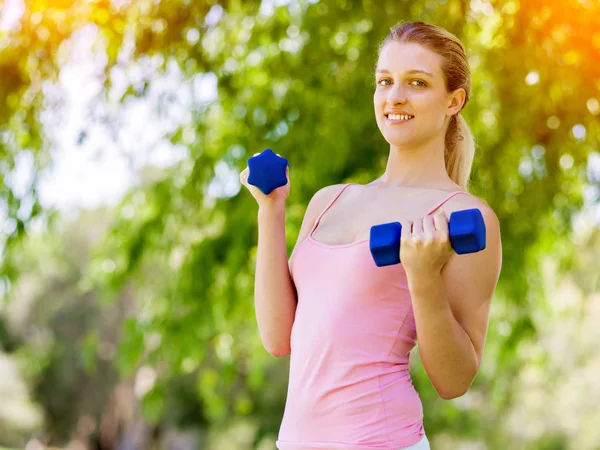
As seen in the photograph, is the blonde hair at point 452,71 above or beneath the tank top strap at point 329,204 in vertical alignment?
above

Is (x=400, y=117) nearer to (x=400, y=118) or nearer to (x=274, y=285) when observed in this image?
(x=400, y=118)

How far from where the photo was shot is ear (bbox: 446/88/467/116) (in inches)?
70.9

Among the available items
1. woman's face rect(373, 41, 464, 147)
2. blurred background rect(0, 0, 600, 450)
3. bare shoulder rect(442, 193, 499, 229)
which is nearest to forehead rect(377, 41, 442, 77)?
woman's face rect(373, 41, 464, 147)

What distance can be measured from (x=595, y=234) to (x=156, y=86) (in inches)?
114

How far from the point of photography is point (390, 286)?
162cm

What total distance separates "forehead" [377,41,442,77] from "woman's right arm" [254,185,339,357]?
0.36 meters

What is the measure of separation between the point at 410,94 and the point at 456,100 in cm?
14

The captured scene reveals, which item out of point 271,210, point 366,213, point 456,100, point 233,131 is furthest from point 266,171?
point 233,131

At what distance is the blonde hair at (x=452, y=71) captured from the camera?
1763 millimetres

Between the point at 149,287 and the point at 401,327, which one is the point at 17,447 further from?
the point at 401,327

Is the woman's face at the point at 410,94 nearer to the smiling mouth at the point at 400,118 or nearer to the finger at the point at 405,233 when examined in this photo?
the smiling mouth at the point at 400,118

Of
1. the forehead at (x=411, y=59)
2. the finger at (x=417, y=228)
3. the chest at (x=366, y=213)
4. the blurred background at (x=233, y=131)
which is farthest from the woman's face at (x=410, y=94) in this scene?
the blurred background at (x=233, y=131)

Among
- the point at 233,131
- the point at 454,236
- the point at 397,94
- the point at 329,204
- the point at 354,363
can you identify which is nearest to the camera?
the point at 454,236

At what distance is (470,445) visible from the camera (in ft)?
54.6
